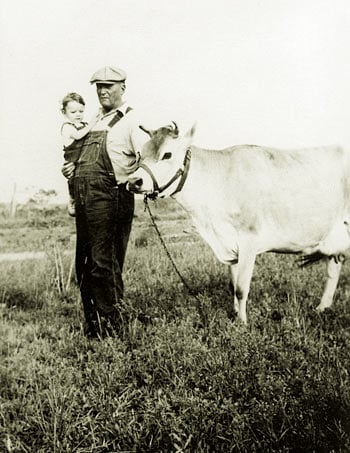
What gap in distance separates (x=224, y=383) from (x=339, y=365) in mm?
875

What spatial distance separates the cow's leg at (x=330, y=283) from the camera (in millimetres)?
6309

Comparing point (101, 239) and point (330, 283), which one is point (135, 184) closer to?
point (101, 239)

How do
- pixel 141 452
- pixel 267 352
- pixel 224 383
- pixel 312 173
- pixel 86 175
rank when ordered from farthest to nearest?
pixel 312 173 → pixel 86 175 → pixel 267 352 → pixel 224 383 → pixel 141 452

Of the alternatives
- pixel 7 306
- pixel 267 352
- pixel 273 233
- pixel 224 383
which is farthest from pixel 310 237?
pixel 7 306

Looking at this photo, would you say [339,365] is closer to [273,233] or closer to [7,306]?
[273,233]

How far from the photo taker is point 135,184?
5.19 metres

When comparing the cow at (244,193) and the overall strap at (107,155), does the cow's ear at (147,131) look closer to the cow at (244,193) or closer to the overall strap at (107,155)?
the cow at (244,193)

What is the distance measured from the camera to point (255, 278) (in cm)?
729

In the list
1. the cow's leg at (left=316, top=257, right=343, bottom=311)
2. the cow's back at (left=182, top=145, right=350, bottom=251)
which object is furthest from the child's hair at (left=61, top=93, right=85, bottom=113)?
the cow's leg at (left=316, top=257, right=343, bottom=311)

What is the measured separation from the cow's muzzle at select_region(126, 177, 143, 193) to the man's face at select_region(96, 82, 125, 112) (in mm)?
884

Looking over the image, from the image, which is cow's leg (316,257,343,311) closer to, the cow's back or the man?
the cow's back

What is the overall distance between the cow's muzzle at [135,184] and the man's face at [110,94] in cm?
88

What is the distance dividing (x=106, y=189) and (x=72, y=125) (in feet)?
2.68

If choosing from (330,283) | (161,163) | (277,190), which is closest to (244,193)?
(277,190)
